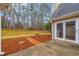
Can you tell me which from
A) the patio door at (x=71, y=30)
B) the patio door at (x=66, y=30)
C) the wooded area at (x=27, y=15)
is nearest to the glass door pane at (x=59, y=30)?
the patio door at (x=66, y=30)

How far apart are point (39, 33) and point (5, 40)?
0.57m

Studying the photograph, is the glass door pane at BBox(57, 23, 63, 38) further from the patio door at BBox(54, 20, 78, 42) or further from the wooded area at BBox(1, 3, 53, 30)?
the wooded area at BBox(1, 3, 53, 30)

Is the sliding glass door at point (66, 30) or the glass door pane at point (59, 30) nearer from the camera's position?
the sliding glass door at point (66, 30)

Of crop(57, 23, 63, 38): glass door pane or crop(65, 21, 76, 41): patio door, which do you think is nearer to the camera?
crop(65, 21, 76, 41): patio door

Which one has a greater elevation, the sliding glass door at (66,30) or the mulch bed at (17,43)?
the sliding glass door at (66,30)

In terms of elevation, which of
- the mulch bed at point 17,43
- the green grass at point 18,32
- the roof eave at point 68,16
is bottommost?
the mulch bed at point 17,43

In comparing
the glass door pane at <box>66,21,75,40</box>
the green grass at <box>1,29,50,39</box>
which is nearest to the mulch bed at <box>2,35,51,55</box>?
the green grass at <box>1,29,50,39</box>

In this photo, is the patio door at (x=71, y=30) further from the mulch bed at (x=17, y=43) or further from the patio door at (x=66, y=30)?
the mulch bed at (x=17, y=43)

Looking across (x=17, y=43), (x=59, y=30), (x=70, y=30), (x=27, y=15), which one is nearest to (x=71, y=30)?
(x=70, y=30)

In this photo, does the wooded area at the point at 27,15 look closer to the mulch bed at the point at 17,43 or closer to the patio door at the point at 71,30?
the mulch bed at the point at 17,43

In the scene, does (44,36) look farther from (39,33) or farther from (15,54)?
(15,54)

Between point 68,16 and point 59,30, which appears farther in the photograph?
point 59,30

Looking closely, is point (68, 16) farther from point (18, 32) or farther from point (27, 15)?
point (18, 32)

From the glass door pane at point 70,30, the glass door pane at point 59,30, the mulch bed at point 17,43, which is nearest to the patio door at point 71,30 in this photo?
the glass door pane at point 70,30
